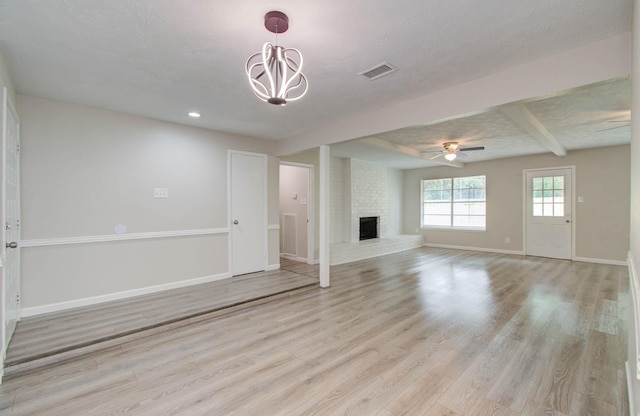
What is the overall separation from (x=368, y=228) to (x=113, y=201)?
18.9ft

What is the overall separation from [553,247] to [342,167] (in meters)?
5.27

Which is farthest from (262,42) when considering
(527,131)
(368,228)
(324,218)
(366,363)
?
(368,228)

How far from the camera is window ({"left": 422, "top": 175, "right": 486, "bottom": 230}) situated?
7992mm

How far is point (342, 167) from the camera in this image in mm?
7125

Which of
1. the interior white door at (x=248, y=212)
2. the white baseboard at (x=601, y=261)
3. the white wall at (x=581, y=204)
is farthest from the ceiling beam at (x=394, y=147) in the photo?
the white baseboard at (x=601, y=261)

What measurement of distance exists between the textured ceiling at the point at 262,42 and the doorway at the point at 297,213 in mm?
2892

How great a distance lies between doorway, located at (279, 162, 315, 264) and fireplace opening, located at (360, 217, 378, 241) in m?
1.85

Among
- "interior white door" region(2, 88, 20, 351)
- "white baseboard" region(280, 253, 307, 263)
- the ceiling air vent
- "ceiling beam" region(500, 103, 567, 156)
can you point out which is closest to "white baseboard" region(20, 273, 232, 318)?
"interior white door" region(2, 88, 20, 351)

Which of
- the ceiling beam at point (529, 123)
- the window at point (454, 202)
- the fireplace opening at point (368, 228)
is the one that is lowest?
the fireplace opening at point (368, 228)

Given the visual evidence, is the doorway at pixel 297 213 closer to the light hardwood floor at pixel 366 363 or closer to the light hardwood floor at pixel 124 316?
the light hardwood floor at pixel 124 316

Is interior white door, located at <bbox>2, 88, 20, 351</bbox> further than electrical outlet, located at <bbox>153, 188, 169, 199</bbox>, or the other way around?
electrical outlet, located at <bbox>153, 188, 169, 199</bbox>

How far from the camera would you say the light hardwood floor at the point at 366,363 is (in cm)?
191

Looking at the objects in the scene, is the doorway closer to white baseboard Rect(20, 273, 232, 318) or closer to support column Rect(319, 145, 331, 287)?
support column Rect(319, 145, 331, 287)

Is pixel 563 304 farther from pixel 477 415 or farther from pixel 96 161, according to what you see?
pixel 96 161
